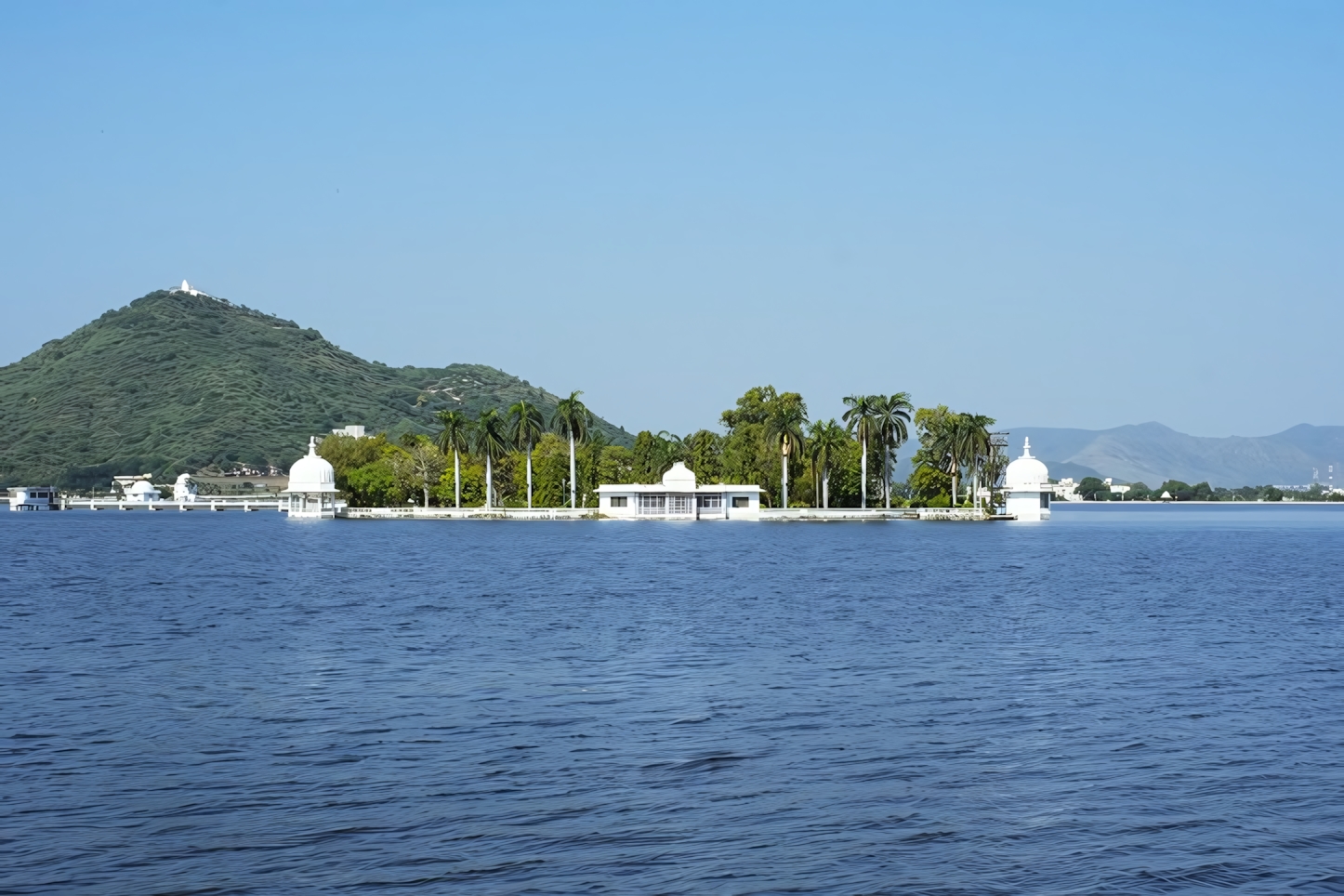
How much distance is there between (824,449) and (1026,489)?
20.2 m

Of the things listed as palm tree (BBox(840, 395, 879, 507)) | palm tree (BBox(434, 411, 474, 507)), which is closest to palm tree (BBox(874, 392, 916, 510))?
palm tree (BBox(840, 395, 879, 507))

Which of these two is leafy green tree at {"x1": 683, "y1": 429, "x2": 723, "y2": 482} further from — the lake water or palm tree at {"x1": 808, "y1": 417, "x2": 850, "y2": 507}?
the lake water

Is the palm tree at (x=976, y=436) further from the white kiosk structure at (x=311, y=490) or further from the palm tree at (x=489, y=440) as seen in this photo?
the white kiosk structure at (x=311, y=490)

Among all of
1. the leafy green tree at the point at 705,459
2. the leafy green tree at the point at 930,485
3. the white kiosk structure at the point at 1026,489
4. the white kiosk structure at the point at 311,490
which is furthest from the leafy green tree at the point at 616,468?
the white kiosk structure at the point at 1026,489

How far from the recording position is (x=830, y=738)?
68.8 feet

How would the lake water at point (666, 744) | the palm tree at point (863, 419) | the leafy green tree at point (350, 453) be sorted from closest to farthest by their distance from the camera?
the lake water at point (666, 744), the palm tree at point (863, 419), the leafy green tree at point (350, 453)

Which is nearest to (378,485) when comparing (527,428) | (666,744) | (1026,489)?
(527,428)

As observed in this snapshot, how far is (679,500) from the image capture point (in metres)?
135

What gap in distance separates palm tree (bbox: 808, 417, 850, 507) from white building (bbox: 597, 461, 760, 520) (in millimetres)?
6260

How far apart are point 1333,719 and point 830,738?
881cm

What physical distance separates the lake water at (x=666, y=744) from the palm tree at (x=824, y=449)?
3344 inches

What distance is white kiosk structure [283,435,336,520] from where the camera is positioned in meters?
147

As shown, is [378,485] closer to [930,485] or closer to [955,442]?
[930,485]

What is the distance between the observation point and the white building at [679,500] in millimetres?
132875
